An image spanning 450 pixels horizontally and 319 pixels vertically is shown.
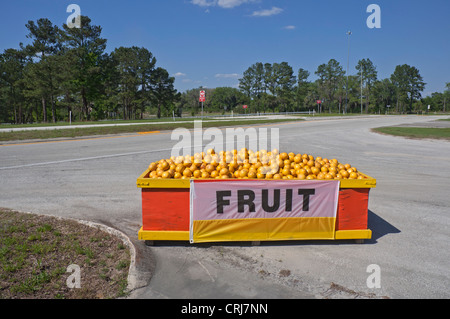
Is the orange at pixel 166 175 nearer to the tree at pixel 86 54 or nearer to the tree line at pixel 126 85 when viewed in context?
the tree line at pixel 126 85

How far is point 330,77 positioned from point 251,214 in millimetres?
106486

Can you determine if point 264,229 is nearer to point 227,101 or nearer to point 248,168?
point 248,168

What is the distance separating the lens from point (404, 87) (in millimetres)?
111875

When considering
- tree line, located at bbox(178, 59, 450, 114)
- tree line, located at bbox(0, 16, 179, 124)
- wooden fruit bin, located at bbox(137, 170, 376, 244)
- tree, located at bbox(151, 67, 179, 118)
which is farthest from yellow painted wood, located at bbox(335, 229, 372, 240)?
tree line, located at bbox(178, 59, 450, 114)

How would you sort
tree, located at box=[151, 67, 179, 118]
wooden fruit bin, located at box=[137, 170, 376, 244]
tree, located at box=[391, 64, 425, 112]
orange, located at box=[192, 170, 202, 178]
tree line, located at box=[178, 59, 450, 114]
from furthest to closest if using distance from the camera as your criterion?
tree, located at box=[391, 64, 425, 112]
tree line, located at box=[178, 59, 450, 114]
tree, located at box=[151, 67, 179, 118]
orange, located at box=[192, 170, 202, 178]
wooden fruit bin, located at box=[137, 170, 376, 244]

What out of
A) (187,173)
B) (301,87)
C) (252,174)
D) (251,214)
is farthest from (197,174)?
(301,87)

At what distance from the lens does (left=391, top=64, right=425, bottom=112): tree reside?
111000 millimetres

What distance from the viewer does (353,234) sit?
4473mm

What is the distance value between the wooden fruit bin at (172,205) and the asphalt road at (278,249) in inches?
7.2

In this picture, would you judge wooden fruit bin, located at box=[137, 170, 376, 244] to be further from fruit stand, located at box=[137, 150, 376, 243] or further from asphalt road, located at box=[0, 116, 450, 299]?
asphalt road, located at box=[0, 116, 450, 299]

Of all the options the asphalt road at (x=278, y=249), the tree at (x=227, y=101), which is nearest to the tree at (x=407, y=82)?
the tree at (x=227, y=101)

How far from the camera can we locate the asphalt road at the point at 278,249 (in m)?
3.38

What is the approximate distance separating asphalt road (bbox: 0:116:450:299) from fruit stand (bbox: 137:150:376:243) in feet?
0.56
